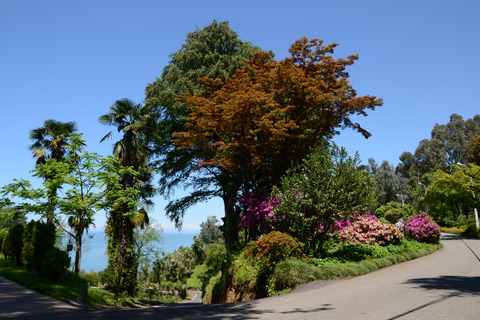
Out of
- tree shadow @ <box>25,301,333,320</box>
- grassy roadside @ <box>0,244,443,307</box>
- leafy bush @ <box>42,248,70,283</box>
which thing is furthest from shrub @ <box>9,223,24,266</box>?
tree shadow @ <box>25,301,333,320</box>

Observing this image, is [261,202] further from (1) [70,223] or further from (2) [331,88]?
(1) [70,223]

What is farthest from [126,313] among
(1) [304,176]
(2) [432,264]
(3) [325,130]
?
(3) [325,130]

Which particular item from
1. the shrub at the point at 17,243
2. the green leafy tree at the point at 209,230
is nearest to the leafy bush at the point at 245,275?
the shrub at the point at 17,243

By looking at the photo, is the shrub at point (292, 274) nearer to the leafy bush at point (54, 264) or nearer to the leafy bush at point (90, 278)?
the leafy bush at point (54, 264)

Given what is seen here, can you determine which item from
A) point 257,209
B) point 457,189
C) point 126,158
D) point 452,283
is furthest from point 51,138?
point 457,189

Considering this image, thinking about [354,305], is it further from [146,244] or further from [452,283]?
[146,244]

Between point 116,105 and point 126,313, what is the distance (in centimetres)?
1579

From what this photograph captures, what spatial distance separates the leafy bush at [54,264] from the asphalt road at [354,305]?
14.7ft

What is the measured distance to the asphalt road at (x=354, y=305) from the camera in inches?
270

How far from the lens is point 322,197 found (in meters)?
13.7

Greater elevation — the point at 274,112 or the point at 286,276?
the point at 274,112

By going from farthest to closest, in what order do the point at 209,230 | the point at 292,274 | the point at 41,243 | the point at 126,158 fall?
the point at 209,230
the point at 126,158
the point at 41,243
the point at 292,274

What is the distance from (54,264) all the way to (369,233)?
14.4m

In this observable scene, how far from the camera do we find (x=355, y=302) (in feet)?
26.1
